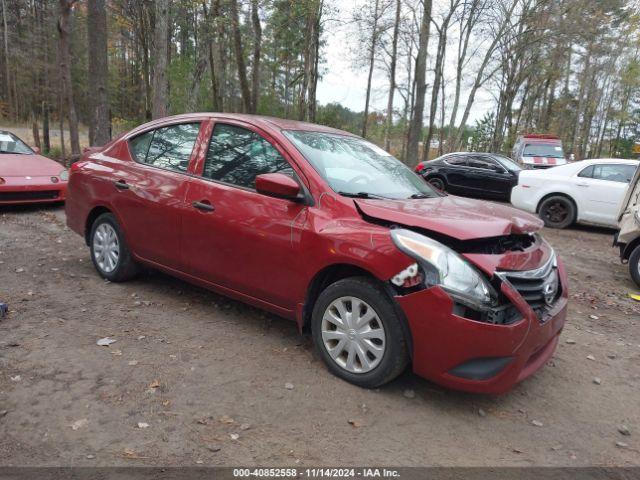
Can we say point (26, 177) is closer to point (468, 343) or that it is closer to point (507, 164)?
point (468, 343)

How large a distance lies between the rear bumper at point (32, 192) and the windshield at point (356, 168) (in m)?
5.61

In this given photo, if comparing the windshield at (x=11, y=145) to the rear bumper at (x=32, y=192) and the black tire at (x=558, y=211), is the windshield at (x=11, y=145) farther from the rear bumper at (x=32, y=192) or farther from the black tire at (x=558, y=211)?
the black tire at (x=558, y=211)

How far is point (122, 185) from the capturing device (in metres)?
4.38

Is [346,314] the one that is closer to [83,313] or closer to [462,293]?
[462,293]

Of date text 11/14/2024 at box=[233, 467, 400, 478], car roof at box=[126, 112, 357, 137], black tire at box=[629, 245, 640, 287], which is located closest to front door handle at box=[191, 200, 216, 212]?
car roof at box=[126, 112, 357, 137]

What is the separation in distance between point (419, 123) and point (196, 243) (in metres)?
14.1

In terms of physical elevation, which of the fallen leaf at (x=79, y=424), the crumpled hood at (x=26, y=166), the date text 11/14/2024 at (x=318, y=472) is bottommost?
the date text 11/14/2024 at (x=318, y=472)

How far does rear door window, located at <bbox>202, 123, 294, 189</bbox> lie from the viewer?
11.6 ft

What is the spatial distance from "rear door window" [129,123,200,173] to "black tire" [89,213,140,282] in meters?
0.70

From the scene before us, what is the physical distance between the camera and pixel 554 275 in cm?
311

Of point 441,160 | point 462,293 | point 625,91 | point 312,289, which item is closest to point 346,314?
point 312,289

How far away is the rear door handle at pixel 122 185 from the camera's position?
4343 millimetres

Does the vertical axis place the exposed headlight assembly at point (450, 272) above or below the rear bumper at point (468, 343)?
above

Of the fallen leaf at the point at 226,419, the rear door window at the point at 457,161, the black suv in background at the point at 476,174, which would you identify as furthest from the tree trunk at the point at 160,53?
the fallen leaf at the point at 226,419
